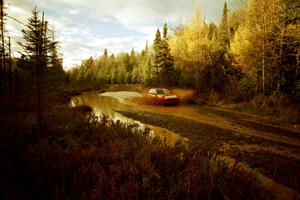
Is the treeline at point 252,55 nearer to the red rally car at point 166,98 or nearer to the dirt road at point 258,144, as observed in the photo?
the red rally car at point 166,98

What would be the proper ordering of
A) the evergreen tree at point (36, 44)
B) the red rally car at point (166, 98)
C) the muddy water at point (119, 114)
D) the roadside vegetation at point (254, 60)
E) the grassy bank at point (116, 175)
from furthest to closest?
the red rally car at point (166, 98) < the roadside vegetation at point (254, 60) < the muddy water at point (119, 114) < the evergreen tree at point (36, 44) < the grassy bank at point (116, 175)

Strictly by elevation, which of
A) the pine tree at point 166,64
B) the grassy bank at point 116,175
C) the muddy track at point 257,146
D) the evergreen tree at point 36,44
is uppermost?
the pine tree at point 166,64

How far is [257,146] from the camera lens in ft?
23.0

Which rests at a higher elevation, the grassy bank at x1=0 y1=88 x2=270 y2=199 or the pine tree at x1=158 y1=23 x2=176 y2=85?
the pine tree at x1=158 y1=23 x2=176 y2=85

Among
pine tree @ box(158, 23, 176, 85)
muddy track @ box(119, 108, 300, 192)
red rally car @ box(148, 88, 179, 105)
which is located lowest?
muddy track @ box(119, 108, 300, 192)

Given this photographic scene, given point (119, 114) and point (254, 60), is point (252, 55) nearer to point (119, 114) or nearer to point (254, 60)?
point (254, 60)

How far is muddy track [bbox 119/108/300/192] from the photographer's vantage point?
201 inches

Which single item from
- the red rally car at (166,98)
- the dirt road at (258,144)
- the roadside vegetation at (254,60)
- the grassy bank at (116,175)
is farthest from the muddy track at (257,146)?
the red rally car at (166,98)

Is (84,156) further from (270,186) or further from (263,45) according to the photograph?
(263,45)

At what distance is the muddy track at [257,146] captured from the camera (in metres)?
5.11

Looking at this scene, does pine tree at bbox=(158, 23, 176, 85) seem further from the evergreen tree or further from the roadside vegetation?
the evergreen tree

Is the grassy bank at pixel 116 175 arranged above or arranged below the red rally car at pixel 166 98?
below

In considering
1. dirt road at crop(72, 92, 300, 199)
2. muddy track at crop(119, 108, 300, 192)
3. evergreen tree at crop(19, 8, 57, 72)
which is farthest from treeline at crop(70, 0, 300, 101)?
evergreen tree at crop(19, 8, 57, 72)

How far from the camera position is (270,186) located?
442cm
